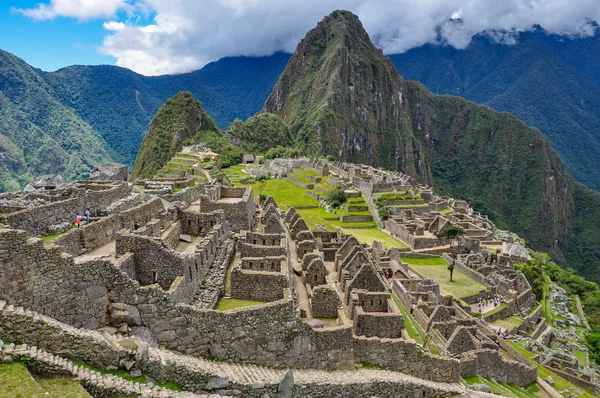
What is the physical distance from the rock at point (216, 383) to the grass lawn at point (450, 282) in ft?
→ 100

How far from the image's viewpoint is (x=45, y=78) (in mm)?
114938

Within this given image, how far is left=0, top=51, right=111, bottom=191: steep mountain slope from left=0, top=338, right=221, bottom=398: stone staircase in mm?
61773

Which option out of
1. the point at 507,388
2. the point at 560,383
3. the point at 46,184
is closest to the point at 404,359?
the point at 507,388

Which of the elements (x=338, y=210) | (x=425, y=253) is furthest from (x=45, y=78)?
(x=425, y=253)

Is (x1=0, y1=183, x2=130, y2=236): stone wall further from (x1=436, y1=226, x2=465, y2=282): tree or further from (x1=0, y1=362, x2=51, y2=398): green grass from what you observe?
(x1=436, y1=226, x2=465, y2=282): tree

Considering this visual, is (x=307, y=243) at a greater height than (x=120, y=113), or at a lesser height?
lesser

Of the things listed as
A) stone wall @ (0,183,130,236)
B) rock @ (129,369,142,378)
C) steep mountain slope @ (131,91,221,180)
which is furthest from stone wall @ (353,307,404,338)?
steep mountain slope @ (131,91,221,180)

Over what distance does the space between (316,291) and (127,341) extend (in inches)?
310

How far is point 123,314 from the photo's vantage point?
1130cm

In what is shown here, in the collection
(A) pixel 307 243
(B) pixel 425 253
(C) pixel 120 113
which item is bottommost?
(B) pixel 425 253

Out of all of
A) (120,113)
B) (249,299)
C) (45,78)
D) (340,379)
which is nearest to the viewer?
(340,379)

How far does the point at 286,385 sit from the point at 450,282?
33.5 meters

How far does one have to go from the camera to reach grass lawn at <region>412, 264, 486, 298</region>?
39853 millimetres

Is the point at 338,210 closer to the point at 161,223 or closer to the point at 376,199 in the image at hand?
the point at 376,199
